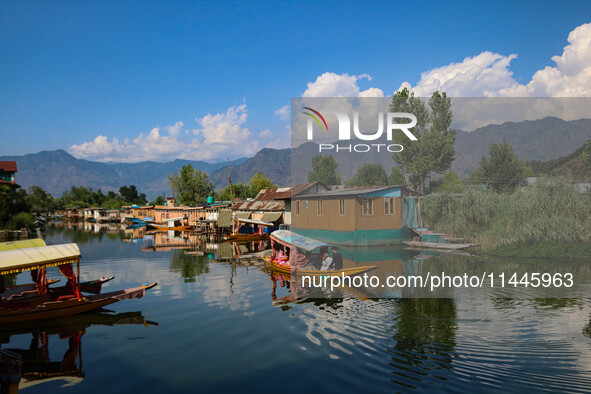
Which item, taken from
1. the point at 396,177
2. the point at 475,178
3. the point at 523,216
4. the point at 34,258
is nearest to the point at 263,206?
the point at 396,177

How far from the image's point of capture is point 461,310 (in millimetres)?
13516

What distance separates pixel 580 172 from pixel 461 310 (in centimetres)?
2296

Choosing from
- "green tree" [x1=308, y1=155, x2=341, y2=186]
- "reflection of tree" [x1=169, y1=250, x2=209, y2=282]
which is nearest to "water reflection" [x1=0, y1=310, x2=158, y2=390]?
"reflection of tree" [x1=169, y1=250, x2=209, y2=282]

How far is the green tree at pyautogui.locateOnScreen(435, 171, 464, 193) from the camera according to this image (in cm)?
3067

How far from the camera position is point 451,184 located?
30.9 metres

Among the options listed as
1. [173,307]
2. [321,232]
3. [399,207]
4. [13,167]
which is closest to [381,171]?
[399,207]

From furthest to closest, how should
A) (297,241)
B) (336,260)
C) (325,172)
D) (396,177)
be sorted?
(325,172), (396,177), (297,241), (336,260)

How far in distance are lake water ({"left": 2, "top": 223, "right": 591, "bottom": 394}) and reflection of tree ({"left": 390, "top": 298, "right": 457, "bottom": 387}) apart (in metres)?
0.04

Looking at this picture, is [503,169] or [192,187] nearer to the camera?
[503,169]

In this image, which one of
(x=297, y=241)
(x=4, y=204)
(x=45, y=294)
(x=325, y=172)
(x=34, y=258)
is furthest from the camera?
(x=4, y=204)

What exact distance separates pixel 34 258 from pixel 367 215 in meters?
20.3

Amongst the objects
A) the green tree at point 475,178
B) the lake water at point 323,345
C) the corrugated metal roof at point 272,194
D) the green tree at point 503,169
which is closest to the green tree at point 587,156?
the green tree at point 503,169

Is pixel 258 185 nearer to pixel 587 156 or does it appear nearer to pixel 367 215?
pixel 367 215

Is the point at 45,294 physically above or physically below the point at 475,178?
below
